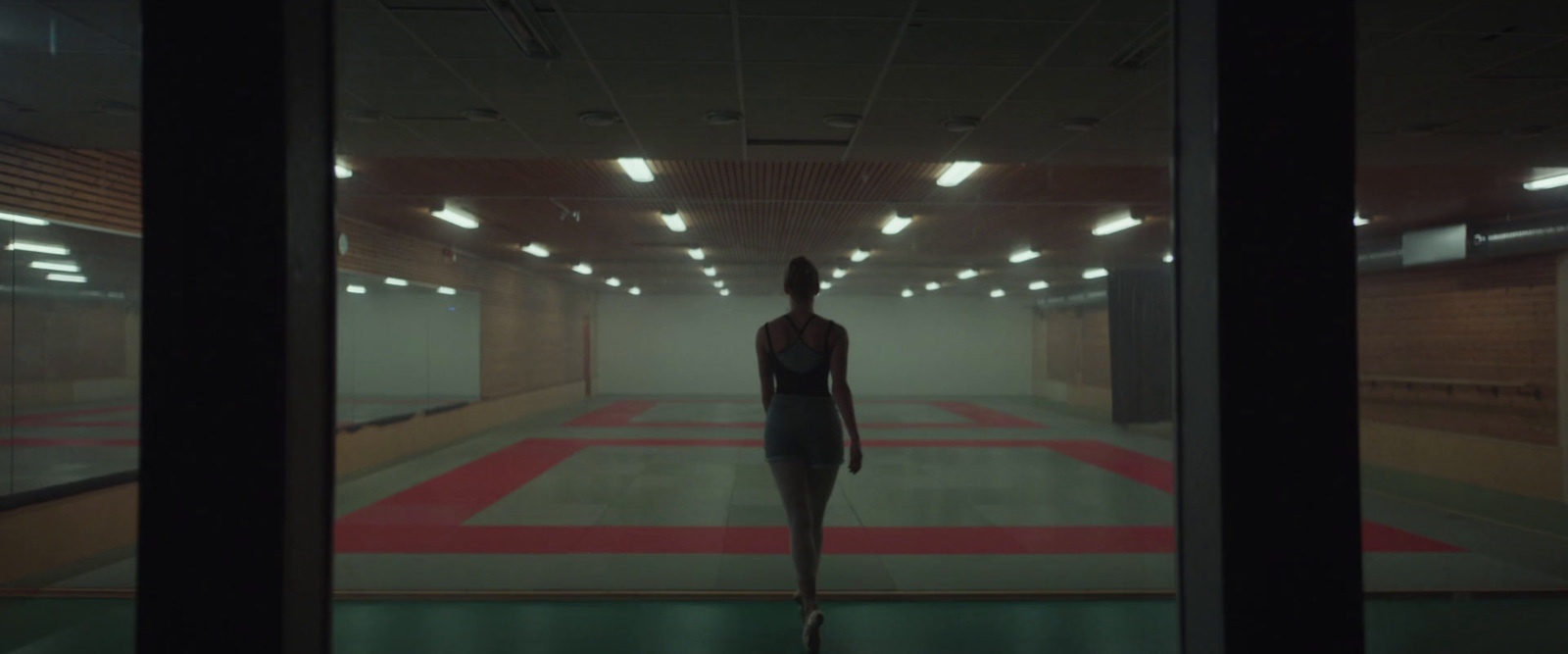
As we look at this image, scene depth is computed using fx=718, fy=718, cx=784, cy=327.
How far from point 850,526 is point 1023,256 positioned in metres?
8.08

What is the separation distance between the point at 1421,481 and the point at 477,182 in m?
11.1

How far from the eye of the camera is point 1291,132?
69.0 inches

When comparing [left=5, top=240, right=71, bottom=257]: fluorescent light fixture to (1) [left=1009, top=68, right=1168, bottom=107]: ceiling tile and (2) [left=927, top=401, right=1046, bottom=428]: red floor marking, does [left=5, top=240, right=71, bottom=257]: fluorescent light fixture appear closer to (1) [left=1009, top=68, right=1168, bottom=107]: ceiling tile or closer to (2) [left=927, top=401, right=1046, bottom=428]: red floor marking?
(1) [left=1009, top=68, right=1168, bottom=107]: ceiling tile

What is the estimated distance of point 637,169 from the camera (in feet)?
20.4

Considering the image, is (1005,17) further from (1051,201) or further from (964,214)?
(964,214)

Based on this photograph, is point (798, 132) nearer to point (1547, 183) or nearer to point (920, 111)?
point (920, 111)

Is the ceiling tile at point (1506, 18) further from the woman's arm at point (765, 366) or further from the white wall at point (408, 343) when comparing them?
the white wall at point (408, 343)

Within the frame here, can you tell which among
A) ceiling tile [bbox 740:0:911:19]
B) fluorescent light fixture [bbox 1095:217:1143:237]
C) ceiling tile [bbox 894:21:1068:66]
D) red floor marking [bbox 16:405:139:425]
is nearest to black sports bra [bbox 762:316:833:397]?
ceiling tile [bbox 740:0:911:19]

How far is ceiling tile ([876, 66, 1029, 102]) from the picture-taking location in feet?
12.7

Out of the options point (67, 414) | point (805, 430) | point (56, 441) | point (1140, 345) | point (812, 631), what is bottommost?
point (812, 631)

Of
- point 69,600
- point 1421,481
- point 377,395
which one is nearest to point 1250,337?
point 69,600

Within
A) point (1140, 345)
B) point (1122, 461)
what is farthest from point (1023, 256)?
point (1122, 461)

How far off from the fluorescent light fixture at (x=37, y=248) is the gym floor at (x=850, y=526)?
216 cm

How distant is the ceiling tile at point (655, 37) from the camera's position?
3312 mm
